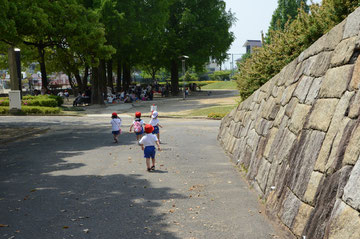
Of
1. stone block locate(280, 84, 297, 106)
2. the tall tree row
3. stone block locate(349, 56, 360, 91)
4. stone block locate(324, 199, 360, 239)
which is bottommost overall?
stone block locate(324, 199, 360, 239)

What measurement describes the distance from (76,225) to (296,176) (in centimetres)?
340

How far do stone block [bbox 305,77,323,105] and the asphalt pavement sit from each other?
2.03 meters

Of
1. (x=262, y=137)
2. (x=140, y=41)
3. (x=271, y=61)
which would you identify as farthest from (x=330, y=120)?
(x=140, y=41)

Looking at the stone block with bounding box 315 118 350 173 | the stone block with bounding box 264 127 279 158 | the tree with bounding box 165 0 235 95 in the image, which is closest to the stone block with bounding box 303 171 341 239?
the stone block with bounding box 315 118 350 173

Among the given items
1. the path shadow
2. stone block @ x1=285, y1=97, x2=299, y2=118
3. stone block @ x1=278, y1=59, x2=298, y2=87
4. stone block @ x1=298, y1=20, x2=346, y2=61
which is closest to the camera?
the path shadow

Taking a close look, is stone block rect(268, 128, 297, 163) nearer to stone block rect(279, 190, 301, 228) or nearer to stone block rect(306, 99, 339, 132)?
stone block rect(306, 99, 339, 132)

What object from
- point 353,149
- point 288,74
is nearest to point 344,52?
point 353,149

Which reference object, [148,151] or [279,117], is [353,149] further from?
[148,151]

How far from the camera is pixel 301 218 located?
5.16 metres

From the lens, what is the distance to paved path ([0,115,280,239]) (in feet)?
18.9

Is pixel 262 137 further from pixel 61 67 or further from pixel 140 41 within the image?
pixel 61 67

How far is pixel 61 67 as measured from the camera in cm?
5462

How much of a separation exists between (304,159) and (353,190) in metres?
1.64

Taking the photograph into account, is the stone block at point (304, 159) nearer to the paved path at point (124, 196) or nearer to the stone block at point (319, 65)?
the paved path at point (124, 196)
